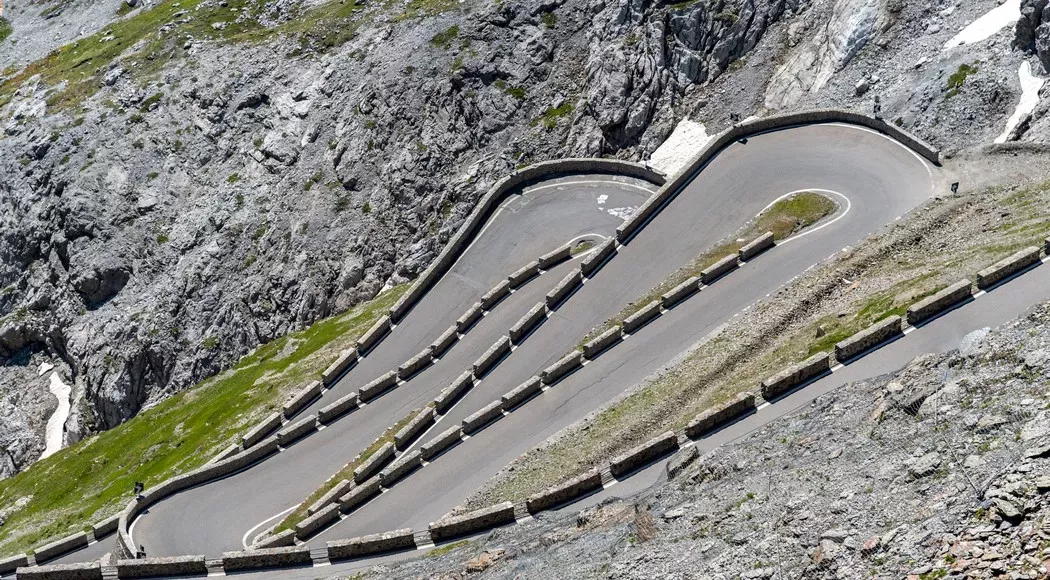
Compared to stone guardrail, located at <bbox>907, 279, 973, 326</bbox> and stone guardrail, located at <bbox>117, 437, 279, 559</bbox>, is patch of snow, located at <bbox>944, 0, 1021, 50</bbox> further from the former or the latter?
stone guardrail, located at <bbox>117, 437, 279, 559</bbox>

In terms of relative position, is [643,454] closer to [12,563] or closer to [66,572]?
[66,572]

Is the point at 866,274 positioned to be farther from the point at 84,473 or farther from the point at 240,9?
the point at 240,9

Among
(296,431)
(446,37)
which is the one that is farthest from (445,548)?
(446,37)

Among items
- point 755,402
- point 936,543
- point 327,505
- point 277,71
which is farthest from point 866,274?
point 277,71

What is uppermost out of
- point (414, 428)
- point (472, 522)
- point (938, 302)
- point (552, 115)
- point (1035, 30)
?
point (552, 115)

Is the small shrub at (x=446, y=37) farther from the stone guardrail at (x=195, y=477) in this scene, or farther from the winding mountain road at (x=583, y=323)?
the stone guardrail at (x=195, y=477)

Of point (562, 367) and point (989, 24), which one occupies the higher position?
point (989, 24)

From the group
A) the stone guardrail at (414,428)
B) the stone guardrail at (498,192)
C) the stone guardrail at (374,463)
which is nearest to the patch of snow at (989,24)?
the stone guardrail at (498,192)

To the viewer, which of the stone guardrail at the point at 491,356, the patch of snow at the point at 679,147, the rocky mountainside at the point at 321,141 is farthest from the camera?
the rocky mountainside at the point at 321,141
